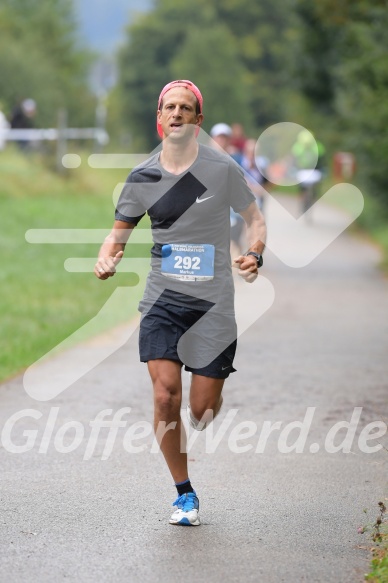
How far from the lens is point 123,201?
6629 mm

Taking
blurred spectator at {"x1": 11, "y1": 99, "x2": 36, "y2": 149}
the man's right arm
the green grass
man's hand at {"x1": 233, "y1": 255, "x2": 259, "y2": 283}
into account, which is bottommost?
man's hand at {"x1": 233, "y1": 255, "x2": 259, "y2": 283}

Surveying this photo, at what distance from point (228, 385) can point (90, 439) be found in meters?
2.56

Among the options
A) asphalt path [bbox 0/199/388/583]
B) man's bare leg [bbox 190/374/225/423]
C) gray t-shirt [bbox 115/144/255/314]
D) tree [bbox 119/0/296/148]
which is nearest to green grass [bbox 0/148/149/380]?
asphalt path [bbox 0/199/388/583]

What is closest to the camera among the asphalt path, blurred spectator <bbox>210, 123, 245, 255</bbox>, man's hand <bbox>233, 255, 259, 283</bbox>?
the asphalt path

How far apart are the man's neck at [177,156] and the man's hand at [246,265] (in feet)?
1.64

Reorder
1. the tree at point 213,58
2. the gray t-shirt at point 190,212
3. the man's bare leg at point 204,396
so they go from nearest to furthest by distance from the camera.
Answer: the gray t-shirt at point 190,212 < the man's bare leg at point 204,396 < the tree at point 213,58

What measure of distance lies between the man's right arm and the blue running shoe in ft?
3.54

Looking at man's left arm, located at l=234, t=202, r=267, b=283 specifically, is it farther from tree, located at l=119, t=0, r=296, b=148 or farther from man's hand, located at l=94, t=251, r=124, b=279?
tree, located at l=119, t=0, r=296, b=148

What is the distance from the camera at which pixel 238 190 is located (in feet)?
21.9

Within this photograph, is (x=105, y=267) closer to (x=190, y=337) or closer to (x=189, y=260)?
(x=189, y=260)

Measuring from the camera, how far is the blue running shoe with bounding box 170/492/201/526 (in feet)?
21.1

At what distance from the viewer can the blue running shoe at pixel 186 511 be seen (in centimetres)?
643

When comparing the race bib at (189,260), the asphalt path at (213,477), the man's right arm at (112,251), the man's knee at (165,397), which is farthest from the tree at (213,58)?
the man's knee at (165,397)

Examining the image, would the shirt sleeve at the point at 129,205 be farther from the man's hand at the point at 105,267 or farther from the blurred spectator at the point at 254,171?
the blurred spectator at the point at 254,171
